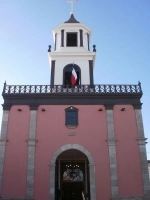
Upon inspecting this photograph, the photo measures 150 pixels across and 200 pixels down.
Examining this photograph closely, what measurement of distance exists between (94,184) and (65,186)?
4181 mm

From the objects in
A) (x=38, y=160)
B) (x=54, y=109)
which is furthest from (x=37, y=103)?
(x=38, y=160)

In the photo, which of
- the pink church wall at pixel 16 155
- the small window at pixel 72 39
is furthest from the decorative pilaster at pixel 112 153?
the small window at pixel 72 39

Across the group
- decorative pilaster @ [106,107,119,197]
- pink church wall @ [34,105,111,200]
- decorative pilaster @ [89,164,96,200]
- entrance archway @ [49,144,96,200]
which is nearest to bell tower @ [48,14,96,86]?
pink church wall @ [34,105,111,200]

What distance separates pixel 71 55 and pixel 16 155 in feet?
30.7

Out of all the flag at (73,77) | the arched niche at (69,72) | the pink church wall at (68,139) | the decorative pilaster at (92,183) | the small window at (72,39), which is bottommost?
the decorative pilaster at (92,183)

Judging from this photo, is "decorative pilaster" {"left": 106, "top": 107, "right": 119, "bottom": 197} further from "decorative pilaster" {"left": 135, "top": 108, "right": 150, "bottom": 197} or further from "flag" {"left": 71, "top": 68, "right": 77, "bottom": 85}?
"flag" {"left": 71, "top": 68, "right": 77, "bottom": 85}

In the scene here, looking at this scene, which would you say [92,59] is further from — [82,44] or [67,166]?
[67,166]

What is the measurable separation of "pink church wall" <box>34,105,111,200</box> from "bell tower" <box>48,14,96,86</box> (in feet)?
10.9

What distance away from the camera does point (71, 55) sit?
2084 centimetres

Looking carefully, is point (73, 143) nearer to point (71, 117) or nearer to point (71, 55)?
point (71, 117)

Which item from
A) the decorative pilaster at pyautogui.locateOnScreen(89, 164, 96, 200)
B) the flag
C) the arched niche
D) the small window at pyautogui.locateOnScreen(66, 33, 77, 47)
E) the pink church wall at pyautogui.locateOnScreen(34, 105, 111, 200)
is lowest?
the decorative pilaster at pyautogui.locateOnScreen(89, 164, 96, 200)

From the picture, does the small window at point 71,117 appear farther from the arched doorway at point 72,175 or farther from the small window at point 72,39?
the small window at point 72,39

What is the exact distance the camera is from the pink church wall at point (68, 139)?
604 inches

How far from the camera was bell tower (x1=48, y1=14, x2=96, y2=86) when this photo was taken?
65.8 feet
